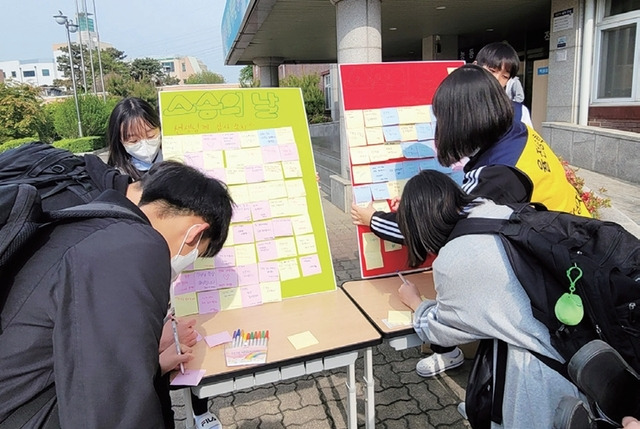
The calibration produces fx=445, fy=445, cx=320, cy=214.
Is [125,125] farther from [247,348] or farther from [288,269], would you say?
[247,348]

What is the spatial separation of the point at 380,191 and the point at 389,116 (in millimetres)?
385

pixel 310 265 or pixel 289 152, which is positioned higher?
pixel 289 152

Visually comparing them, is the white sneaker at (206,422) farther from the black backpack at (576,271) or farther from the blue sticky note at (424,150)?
the blue sticky note at (424,150)

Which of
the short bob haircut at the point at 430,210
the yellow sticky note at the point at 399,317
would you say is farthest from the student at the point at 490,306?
the yellow sticky note at the point at 399,317

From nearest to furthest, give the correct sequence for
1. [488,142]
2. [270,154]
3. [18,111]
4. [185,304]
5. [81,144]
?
[488,142]
[185,304]
[270,154]
[18,111]
[81,144]

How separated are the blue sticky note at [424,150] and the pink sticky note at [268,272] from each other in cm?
92

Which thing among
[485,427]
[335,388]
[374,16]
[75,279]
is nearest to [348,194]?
[374,16]

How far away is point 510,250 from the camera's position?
1183mm

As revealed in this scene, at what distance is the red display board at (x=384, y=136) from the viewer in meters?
2.12

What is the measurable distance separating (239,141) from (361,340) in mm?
1052

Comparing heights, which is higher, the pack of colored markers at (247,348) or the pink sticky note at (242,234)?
the pink sticky note at (242,234)

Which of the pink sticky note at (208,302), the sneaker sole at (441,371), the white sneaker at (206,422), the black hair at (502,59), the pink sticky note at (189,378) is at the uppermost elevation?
the black hair at (502,59)

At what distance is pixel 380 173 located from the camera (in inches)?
85.1

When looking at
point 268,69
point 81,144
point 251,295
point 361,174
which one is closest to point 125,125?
point 251,295
